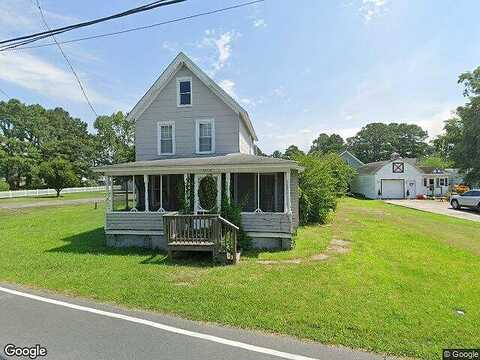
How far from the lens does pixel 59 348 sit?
4.42 meters

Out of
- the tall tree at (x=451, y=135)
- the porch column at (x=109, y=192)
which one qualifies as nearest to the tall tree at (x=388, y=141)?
the tall tree at (x=451, y=135)

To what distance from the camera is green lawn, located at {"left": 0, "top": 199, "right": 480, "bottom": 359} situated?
5031mm

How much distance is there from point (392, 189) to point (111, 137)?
2166 inches

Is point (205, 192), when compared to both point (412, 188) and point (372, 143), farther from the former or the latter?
point (372, 143)

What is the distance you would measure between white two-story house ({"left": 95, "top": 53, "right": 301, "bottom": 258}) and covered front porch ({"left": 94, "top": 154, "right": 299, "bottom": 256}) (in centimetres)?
4

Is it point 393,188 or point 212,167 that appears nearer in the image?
point 212,167

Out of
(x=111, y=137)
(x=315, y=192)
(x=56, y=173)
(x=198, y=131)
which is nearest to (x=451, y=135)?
(x=315, y=192)

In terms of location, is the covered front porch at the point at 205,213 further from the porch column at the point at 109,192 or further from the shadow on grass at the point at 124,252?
the shadow on grass at the point at 124,252

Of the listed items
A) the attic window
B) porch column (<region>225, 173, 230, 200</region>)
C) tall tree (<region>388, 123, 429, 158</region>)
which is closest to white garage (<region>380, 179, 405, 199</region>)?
the attic window

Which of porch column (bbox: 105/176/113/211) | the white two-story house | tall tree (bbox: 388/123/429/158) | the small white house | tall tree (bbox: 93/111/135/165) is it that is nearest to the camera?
the white two-story house

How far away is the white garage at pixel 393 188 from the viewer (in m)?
38.9

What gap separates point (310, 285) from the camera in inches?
284

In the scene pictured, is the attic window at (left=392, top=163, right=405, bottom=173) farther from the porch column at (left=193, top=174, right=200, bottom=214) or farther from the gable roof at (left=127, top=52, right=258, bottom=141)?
the porch column at (left=193, top=174, right=200, bottom=214)

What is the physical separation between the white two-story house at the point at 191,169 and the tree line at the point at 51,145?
33.9 m
